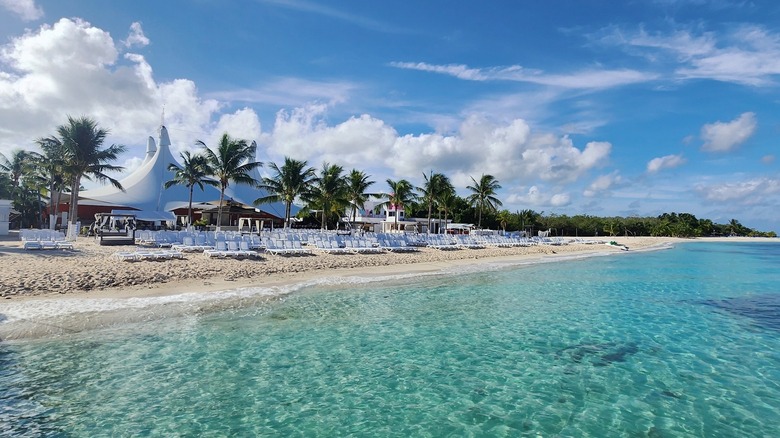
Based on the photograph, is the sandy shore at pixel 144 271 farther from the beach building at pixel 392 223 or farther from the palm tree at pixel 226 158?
the beach building at pixel 392 223

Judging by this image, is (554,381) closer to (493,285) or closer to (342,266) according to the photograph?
(493,285)

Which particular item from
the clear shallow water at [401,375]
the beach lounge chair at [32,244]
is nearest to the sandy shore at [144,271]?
the beach lounge chair at [32,244]

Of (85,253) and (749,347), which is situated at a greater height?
(85,253)

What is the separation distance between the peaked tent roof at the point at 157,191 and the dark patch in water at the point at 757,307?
36.0m

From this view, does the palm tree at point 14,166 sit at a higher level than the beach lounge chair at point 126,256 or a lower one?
higher

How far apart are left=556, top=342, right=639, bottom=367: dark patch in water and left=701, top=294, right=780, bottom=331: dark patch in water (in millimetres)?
5401

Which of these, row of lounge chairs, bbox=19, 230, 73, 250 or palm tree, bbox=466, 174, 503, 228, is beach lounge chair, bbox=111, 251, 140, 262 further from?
palm tree, bbox=466, 174, 503, 228

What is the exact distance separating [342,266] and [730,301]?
1446 cm

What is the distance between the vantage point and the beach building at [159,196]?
36719 mm

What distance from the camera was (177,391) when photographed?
6027mm

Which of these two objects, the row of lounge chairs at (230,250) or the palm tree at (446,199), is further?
the palm tree at (446,199)

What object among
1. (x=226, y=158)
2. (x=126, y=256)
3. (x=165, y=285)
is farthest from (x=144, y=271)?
(x=226, y=158)

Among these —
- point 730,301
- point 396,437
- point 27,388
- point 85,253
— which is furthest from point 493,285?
point 85,253

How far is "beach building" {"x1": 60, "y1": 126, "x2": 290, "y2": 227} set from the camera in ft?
120
